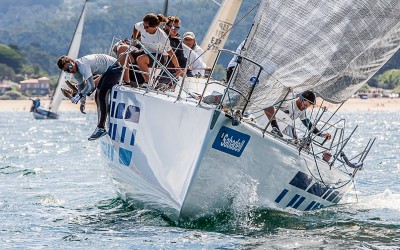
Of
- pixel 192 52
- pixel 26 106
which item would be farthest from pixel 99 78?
pixel 26 106

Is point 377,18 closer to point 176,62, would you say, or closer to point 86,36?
point 176,62

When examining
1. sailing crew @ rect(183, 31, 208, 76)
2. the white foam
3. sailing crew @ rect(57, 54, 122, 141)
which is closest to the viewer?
sailing crew @ rect(57, 54, 122, 141)

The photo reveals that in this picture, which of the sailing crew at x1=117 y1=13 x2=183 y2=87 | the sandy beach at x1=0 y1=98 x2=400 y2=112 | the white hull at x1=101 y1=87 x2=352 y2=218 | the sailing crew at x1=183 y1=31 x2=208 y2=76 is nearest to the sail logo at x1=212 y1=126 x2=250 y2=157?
the white hull at x1=101 y1=87 x2=352 y2=218

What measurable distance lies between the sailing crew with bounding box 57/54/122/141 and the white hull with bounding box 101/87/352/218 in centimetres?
33

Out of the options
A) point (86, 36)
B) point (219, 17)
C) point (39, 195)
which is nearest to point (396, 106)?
point (219, 17)

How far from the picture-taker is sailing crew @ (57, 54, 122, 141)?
10031 mm

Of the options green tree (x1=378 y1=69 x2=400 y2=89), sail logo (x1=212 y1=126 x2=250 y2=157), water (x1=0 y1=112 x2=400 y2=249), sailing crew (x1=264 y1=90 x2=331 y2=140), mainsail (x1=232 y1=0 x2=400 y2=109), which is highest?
mainsail (x1=232 y1=0 x2=400 y2=109)

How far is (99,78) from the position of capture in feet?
34.7

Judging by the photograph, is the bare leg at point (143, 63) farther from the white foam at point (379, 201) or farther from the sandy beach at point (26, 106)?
the sandy beach at point (26, 106)

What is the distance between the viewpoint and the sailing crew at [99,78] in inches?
395

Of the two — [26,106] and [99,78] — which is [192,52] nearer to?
[99,78]

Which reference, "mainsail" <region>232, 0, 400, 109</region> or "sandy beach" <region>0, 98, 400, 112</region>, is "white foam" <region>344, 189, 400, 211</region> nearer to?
"mainsail" <region>232, 0, 400, 109</region>

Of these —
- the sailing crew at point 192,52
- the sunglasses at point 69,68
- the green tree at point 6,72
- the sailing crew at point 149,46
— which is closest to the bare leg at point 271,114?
the sailing crew at point 149,46

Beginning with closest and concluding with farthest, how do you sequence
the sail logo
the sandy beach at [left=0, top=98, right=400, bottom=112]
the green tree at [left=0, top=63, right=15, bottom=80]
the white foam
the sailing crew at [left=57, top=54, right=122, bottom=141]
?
the sail logo < the sailing crew at [left=57, top=54, right=122, bottom=141] < the white foam < the sandy beach at [left=0, top=98, right=400, bottom=112] < the green tree at [left=0, top=63, right=15, bottom=80]
